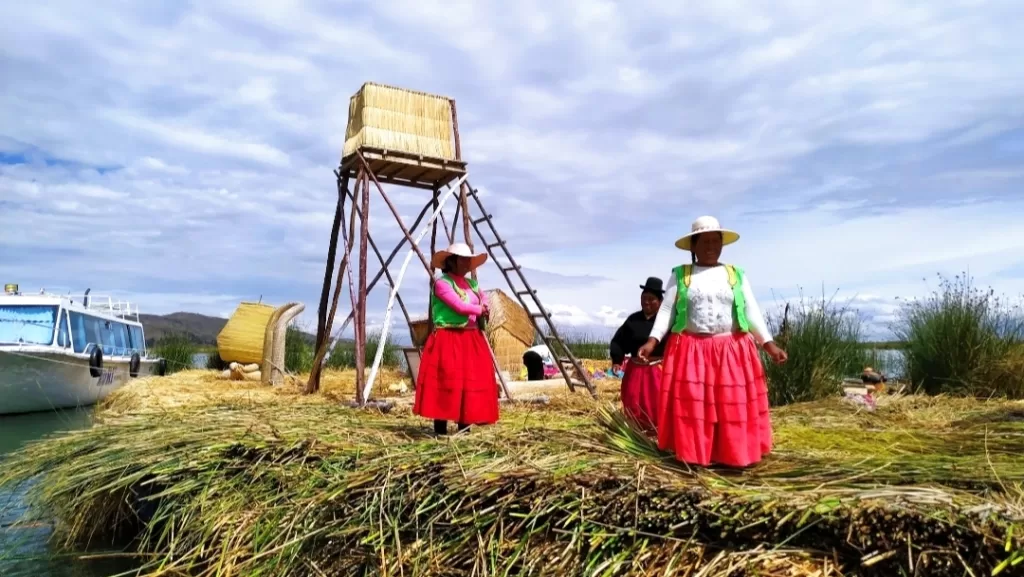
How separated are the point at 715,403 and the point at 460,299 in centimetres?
230

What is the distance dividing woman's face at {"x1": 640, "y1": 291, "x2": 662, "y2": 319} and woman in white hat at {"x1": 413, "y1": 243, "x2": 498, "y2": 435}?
1195mm

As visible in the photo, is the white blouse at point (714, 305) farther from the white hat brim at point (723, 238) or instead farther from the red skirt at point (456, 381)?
the red skirt at point (456, 381)

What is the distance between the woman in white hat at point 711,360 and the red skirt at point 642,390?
40.7 inches

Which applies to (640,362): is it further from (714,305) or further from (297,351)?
(297,351)

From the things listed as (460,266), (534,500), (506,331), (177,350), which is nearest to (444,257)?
(460,266)

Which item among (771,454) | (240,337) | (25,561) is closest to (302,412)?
(25,561)

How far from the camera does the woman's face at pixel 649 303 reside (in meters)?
5.31

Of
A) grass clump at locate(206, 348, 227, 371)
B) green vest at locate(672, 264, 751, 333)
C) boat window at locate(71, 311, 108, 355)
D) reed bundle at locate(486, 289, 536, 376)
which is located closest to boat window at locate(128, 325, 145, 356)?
grass clump at locate(206, 348, 227, 371)

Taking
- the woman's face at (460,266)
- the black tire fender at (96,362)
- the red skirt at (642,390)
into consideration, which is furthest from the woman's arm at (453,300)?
the black tire fender at (96,362)

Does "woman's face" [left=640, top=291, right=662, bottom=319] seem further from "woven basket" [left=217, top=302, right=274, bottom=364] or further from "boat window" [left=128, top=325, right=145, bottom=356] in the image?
"boat window" [left=128, top=325, right=145, bottom=356]

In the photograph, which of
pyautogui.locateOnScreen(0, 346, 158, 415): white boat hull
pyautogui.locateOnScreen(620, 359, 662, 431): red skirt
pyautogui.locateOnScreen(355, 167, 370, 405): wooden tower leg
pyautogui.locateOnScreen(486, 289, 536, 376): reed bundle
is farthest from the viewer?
pyautogui.locateOnScreen(486, 289, 536, 376): reed bundle

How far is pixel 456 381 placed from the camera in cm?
542

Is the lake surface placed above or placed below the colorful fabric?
below

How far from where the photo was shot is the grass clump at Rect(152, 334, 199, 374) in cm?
2064
